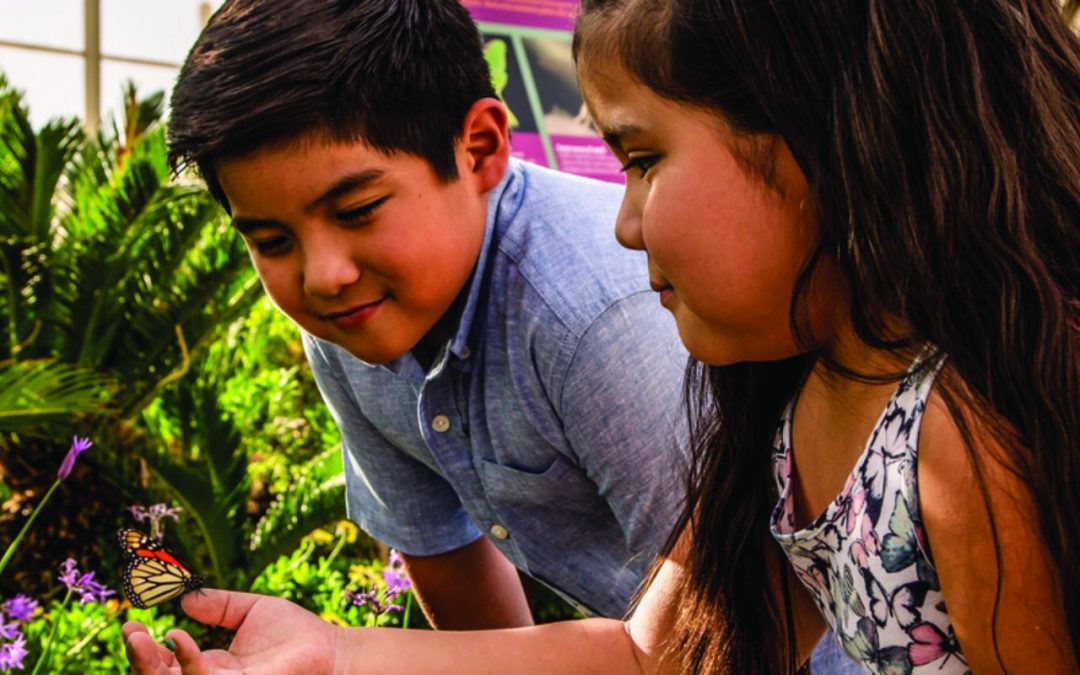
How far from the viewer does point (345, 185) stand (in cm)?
180

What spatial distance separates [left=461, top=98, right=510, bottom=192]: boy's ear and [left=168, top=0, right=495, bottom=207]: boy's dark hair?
24mm

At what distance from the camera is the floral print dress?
1311 mm

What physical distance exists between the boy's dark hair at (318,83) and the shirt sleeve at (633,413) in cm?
37

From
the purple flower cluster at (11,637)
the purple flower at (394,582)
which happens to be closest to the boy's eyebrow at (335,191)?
the purple flower at (394,582)

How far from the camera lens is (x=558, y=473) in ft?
6.96

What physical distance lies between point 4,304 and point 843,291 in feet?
11.8

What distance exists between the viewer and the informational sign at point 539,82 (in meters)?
3.84

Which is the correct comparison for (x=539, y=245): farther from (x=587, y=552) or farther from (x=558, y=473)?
(x=587, y=552)

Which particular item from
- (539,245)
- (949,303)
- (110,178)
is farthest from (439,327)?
(110,178)

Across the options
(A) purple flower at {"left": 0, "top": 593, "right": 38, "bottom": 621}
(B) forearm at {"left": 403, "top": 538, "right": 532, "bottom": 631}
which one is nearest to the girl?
(A) purple flower at {"left": 0, "top": 593, "right": 38, "bottom": 621}

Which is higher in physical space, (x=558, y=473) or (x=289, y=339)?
(x=558, y=473)

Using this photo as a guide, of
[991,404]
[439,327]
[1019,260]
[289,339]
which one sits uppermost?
[1019,260]

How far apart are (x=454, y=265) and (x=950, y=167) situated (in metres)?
0.89

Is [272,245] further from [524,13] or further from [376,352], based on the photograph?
[524,13]
